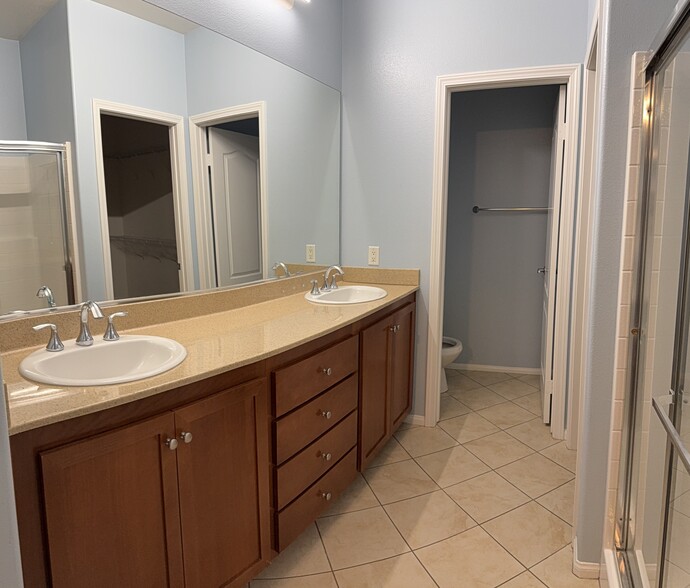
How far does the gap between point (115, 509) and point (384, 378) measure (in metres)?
1.51

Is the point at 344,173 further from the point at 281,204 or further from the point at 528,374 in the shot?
the point at 528,374

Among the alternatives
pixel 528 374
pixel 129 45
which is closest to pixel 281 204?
pixel 129 45

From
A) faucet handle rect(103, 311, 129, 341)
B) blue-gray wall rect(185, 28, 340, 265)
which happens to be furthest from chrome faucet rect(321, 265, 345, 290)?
faucet handle rect(103, 311, 129, 341)

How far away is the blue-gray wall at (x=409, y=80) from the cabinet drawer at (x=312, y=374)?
3.27 ft

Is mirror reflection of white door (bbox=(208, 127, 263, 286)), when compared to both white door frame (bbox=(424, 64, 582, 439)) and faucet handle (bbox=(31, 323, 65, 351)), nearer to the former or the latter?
faucet handle (bbox=(31, 323, 65, 351))

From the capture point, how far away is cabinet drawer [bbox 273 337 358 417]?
163 cm

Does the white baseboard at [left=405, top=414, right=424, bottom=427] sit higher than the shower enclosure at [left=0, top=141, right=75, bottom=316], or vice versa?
the shower enclosure at [left=0, top=141, right=75, bottom=316]

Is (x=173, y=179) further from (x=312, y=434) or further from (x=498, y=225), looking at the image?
(x=498, y=225)

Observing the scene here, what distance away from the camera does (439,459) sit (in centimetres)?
261

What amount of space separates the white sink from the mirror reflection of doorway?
279mm

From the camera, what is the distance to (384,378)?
8.15 feet

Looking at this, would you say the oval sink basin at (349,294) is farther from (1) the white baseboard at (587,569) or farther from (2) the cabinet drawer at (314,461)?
(1) the white baseboard at (587,569)

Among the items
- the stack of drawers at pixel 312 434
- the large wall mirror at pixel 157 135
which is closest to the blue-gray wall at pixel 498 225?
the large wall mirror at pixel 157 135

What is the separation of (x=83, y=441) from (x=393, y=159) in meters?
2.27
